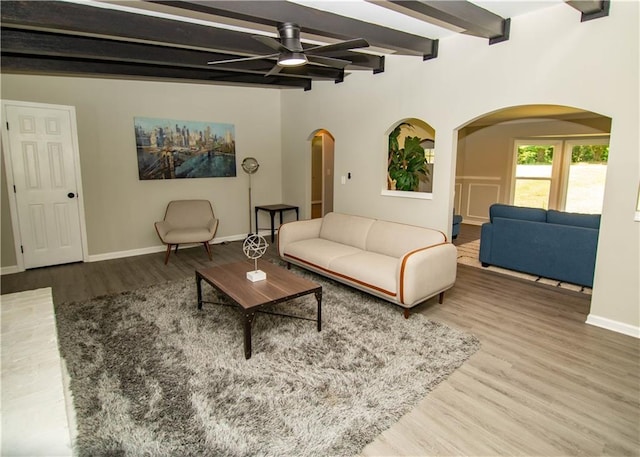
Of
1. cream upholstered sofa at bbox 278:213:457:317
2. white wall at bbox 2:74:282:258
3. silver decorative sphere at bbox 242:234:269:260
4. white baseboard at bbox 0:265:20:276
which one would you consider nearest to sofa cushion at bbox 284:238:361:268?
cream upholstered sofa at bbox 278:213:457:317

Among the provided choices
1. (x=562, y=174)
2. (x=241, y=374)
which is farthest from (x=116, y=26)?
(x=562, y=174)

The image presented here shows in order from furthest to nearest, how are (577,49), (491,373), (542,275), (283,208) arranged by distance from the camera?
(283,208), (542,275), (577,49), (491,373)

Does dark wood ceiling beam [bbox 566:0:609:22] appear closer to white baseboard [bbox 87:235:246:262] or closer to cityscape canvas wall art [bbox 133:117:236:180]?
cityscape canvas wall art [bbox 133:117:236:180]

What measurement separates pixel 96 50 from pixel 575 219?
5.57 meters

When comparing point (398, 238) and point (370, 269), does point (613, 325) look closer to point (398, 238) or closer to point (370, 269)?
point (398, 238)

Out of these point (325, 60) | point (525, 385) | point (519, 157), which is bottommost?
point (525, 385)

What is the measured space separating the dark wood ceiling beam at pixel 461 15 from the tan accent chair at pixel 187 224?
3823 millimetres

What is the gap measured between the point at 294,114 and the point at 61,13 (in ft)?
13.2

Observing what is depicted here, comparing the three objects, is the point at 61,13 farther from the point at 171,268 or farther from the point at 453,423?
the point at 453,423

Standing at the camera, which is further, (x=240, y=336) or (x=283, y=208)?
(x=283, y=208)

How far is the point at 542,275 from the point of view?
4488 mm

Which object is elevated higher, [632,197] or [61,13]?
[61,13]

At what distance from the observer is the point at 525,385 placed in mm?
2426

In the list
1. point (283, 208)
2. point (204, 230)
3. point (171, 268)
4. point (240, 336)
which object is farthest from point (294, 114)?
point (240, 336)
